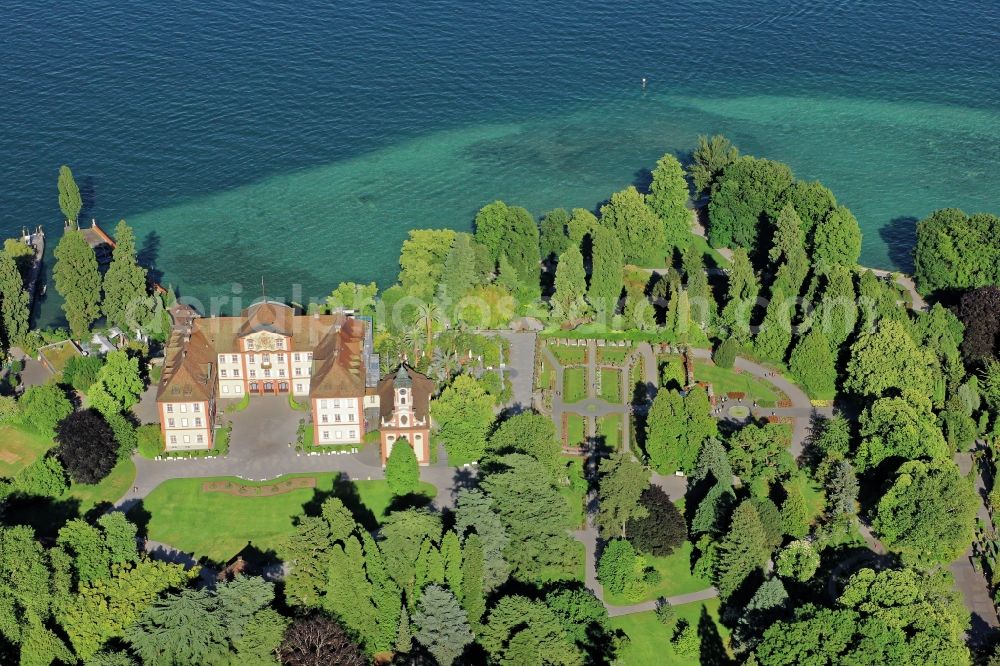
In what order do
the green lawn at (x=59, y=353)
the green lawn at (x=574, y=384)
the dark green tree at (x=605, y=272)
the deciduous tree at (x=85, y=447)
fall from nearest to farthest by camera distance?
the deciduous tree at (x=85, y=447), the green lawn at (x=574, y=384), the green lawn at (x=59, y=353), the dark green tree at (x=605, y=272)

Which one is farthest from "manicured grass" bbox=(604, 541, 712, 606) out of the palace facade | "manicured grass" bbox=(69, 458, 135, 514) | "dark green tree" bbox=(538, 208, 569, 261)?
"dark green tree" bbox=(538, 208, 569, 261)

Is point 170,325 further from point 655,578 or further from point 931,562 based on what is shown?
point 931,562

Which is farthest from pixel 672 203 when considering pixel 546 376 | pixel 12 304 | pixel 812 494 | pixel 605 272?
pixel 12 304

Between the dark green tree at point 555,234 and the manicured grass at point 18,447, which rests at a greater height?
the dark green tree at point 555,234

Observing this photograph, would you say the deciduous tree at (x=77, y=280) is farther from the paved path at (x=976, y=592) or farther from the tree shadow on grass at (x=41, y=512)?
the paved path at (x=976, y=592)

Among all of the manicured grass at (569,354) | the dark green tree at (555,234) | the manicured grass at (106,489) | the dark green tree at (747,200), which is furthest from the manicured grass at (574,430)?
the manicured grass at (106,489)

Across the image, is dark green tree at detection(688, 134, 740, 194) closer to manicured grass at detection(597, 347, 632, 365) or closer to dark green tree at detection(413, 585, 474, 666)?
manicured grass at detection(597, 347, 632, 365)

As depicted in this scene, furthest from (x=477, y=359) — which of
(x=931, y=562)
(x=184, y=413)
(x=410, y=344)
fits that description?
(x=931, y=562)
